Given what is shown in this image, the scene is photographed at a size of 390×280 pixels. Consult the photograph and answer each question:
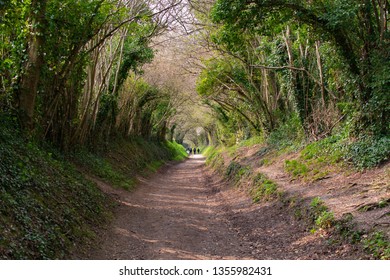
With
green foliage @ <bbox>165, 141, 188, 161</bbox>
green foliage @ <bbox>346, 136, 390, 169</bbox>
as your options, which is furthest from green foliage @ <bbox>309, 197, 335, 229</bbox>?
green foliage @ <bbox>165, 141, 188, 161</bbox>

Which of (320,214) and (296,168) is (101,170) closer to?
(296,168)

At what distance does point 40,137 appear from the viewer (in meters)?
12.3

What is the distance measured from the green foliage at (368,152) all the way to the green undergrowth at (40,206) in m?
7.11

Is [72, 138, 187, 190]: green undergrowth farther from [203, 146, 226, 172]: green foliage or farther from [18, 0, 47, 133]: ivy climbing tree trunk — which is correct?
[18, 0, 47, 133]: ivy climbing tree trunk

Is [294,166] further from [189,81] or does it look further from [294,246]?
[189,81]

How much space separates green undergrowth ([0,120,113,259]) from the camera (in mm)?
5938

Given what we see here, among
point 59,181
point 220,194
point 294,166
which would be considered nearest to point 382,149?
point 294,166

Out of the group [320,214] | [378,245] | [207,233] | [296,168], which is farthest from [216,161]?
[378,245]

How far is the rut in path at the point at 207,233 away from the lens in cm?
738

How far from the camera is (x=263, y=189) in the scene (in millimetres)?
12953

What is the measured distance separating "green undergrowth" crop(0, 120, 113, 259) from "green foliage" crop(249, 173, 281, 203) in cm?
485

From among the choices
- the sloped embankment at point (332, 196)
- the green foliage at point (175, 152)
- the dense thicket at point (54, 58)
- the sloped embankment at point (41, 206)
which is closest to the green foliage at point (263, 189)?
the sloped embankment at point (332, 196)

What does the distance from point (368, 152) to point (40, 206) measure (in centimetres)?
854

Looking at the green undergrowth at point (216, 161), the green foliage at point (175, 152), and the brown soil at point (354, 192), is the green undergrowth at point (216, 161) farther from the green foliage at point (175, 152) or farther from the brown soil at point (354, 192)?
the brown soil at point (354, 192)
